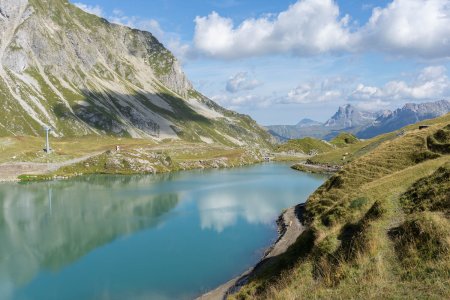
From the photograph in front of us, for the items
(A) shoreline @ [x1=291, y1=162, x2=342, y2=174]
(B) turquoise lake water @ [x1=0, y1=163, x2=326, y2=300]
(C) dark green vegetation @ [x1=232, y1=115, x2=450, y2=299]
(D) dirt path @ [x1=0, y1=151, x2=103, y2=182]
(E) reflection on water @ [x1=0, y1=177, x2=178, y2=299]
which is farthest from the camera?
(A) shoreline @ [x1=291, y1=162, x2=342, y2=174]

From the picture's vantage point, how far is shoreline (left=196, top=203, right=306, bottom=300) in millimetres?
40569

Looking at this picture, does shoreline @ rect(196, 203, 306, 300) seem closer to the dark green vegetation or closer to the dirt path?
the dark green vegetation

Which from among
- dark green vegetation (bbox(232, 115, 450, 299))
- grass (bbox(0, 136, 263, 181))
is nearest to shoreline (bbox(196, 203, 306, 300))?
dark green vegetation (bbox(232, 115, 450, 299))

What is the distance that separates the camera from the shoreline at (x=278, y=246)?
40.6 metres

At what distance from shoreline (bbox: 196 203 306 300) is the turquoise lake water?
1.99 metres

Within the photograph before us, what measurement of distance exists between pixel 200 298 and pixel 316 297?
20760mm

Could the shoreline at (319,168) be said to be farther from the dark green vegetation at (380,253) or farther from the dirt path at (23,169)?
the dark green vegetation at (380,253)

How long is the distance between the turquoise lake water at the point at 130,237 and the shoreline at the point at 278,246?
78.3 inches

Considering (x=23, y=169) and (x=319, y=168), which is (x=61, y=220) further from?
(x=319, y=168)

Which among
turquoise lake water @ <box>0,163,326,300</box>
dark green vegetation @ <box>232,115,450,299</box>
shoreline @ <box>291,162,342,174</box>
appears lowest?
turquoise lake water @ <box>0,163,326,300</box>

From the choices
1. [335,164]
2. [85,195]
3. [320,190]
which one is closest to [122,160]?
[85,195]

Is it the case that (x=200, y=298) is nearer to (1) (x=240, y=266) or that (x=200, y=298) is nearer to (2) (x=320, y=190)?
(1) (x=240, y=266)

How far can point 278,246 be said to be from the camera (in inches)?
2128

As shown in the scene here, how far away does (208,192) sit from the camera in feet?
378
